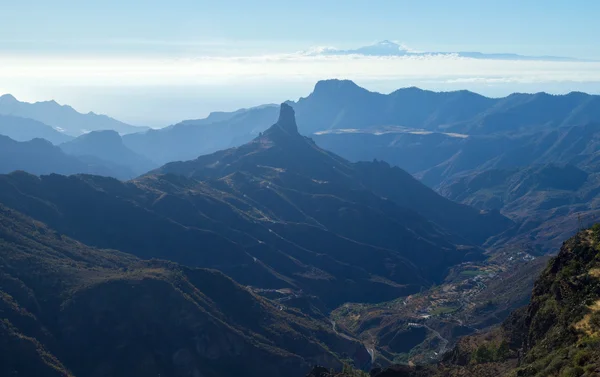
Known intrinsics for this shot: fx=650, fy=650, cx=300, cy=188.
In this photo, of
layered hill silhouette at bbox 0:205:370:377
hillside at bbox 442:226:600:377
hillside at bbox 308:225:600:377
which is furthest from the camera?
layered hill silhouette at bbox 0:205:370:377

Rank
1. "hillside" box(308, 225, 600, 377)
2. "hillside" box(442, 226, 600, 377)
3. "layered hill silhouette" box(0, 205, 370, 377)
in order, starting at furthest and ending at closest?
"layered hill silhouette" box(0, 205, 370, 377)
"hillside" box(308, 225, 600, 377)
"hillside" box(442, 226, 600, 377)

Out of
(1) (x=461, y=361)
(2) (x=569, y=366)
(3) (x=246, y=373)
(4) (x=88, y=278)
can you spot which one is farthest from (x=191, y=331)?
(2) (x=569, y=366)

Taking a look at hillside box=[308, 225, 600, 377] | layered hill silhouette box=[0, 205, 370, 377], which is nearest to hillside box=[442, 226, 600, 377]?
hillside box=[308, 225, 600, 377]

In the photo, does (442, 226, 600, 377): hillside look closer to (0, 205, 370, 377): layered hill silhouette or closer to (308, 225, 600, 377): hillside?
(308, 225, 600, 377): hillside

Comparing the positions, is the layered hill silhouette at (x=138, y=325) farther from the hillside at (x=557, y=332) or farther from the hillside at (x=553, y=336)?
the hillside at (x=557, y=332)

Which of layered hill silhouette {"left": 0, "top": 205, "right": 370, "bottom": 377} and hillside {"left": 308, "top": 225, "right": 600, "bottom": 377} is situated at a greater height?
hillside {"left": 308, "top": 225, "right": 600, "bottom": 377}

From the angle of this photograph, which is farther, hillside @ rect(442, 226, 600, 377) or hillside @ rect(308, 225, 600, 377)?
hillside @ rect(308, 225, 600, 377)

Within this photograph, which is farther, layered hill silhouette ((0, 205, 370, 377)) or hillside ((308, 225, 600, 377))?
layered hill silhouette ((0, 205, 370, 377))

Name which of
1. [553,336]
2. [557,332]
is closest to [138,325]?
[553,336]
